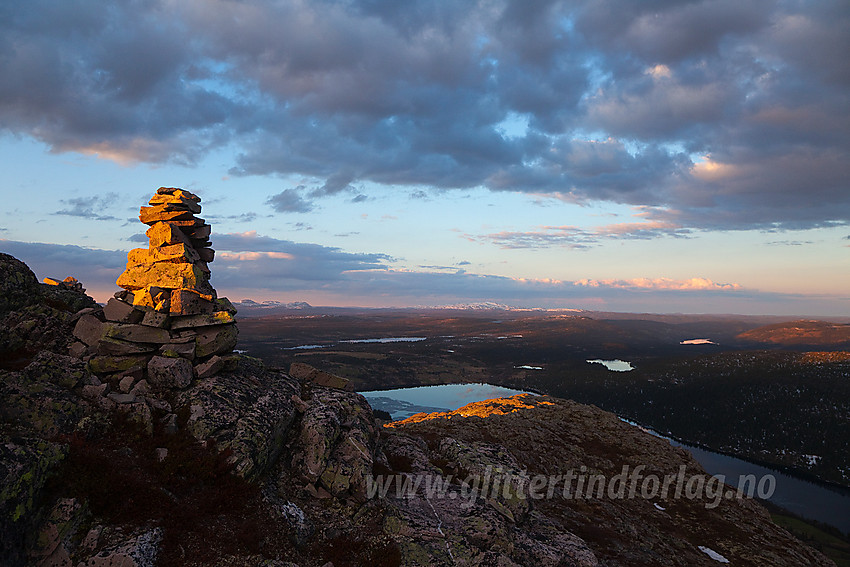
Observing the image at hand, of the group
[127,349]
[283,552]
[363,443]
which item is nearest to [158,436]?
[127,349]

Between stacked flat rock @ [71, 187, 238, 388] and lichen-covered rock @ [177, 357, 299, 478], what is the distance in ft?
4.57

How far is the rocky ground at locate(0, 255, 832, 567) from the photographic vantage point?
50.3 feet

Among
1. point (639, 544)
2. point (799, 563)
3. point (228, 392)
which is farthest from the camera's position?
point (799, 563)

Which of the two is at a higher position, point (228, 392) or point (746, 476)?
point (228, 392)

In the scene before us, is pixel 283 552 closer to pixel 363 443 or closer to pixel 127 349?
pixel 363 443

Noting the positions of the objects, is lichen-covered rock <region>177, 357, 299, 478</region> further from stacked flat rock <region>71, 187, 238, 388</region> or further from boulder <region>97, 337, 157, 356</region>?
boulder <region>97, 337, 157, 356</region>

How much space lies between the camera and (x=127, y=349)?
A: 2358 cm

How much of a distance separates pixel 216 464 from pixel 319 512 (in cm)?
563

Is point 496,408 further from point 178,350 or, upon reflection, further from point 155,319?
point 155,319

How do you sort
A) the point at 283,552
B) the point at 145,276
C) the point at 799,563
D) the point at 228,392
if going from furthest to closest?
the point at 799,563
the point at 145,276
the point at 228,392
the point at 283,552

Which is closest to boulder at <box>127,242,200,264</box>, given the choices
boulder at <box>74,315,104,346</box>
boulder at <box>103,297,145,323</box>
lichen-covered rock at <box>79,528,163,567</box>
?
boulder at <box>103,297,145,323</box>

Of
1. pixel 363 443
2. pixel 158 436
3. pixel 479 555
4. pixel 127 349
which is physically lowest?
pixel 479 555

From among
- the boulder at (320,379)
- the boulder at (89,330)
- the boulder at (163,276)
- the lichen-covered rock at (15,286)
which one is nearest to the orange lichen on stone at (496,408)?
the boulder at (320,379)

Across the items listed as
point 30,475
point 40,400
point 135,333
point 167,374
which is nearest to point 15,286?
point 135,333
